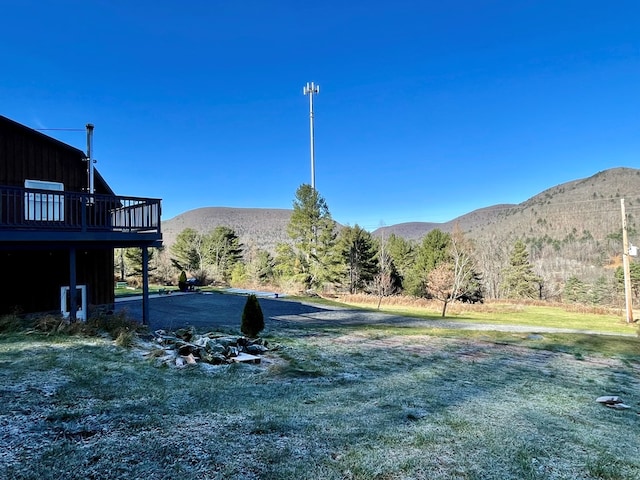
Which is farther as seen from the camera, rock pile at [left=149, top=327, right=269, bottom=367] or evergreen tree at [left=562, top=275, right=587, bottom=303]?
evergreen tree at [left=562, top=275, right=587, bottom=303]

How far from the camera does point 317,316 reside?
1602 centimetres

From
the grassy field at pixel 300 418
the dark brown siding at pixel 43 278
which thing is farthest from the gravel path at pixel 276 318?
A: the grassy field at pixel 300 418

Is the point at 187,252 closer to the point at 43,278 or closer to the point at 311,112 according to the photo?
the point at 311,112

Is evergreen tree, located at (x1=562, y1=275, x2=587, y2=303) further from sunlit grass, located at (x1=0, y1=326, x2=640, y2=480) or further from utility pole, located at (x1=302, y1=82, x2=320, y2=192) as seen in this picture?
sunlit grass, located at (x1=0, y1=326, x2=640, y2=480)

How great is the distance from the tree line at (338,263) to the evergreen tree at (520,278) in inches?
4.4

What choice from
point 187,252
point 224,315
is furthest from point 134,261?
point 224,315

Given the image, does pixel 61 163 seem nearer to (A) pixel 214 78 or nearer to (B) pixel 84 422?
(B) pixel 84 422

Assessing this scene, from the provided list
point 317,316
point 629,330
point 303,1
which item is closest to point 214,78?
point 303,1

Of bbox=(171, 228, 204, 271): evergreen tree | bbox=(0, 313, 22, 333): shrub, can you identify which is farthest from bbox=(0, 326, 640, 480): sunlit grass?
bbox=(171, 228, 204, 271): evergreen tree

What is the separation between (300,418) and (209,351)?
11.1 feet

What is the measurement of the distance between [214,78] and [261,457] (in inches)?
1007

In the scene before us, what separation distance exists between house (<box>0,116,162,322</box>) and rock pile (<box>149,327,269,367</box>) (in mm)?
3679

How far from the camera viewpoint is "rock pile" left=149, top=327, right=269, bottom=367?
6.27 metres

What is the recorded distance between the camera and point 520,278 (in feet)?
149
